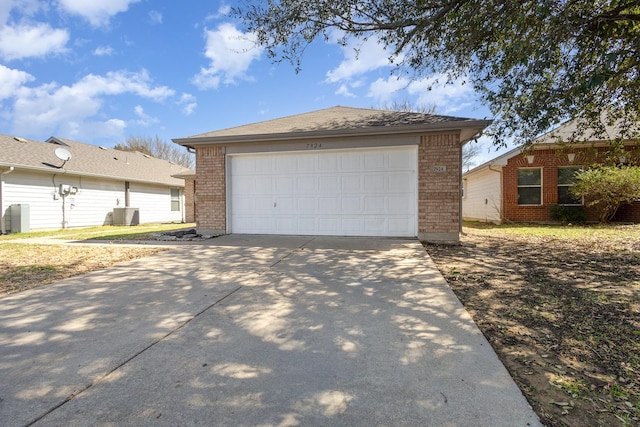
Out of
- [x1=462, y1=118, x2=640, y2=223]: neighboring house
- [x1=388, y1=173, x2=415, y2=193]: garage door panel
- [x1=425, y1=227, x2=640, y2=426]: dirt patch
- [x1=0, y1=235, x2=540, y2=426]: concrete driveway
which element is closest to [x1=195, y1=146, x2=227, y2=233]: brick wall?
[x1=0, y1=235, x2=540, y2=426]: concrete driveway

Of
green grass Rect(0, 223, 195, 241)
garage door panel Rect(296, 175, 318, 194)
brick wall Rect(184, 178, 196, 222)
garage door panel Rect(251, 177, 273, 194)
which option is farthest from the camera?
brick wall Rect(184, 178, 196, 222)

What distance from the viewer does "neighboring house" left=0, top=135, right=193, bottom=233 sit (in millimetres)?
11625

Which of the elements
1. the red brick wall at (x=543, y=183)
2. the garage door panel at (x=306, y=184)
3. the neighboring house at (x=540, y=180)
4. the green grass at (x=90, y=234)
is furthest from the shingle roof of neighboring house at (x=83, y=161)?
the red brick wall at (x=543, y=183)

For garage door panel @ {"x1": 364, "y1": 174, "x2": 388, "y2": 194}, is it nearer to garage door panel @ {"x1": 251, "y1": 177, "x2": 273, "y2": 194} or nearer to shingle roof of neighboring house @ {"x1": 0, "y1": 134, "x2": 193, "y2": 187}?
garage door panel @ {"x1": 251, "y1": 177, "x2": 273, "y2": 194}

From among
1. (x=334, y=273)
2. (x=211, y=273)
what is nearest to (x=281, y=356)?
(x=334, y=273)

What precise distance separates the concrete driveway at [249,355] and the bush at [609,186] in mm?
10835

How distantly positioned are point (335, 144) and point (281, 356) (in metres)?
6.80

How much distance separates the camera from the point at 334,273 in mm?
5020

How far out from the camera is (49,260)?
6121 millimetres

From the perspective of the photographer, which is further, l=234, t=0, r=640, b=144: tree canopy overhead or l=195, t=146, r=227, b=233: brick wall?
l=195, t=146, r=227, b=233: brick wall

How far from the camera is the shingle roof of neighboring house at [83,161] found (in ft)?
40.0

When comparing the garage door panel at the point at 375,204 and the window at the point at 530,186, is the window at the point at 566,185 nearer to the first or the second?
the window at the point at 530,186

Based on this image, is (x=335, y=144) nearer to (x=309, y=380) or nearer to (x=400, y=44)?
→ (x=400, y=44)

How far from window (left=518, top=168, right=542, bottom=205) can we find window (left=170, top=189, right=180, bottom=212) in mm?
19166
